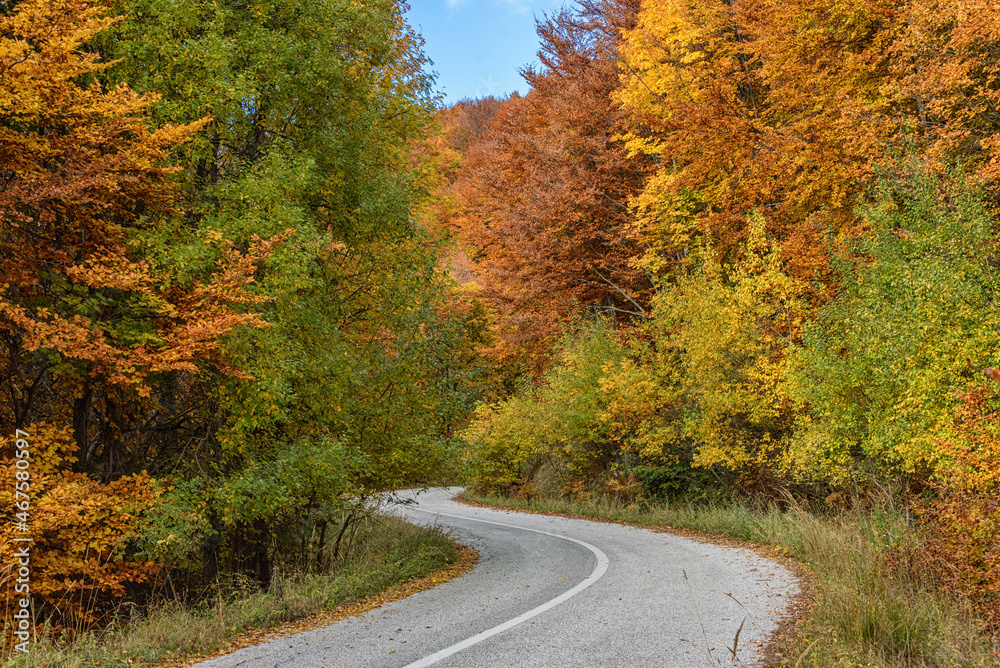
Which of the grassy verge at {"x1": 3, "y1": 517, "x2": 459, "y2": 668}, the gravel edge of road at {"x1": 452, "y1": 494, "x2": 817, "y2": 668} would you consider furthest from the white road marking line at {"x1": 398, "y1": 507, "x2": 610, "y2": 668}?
the gravel edge of road at {"x1": 452, "y1": 494, "x2": 817, "y2": 668}

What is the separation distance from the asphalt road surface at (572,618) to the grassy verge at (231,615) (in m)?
0.57

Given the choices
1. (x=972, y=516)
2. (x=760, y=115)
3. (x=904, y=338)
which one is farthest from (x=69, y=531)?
(x=760, y=115)

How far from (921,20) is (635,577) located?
32.8ft

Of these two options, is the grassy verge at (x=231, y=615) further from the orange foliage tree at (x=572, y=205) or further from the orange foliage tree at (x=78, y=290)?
the orange foliage tree at (x=572, y=205)

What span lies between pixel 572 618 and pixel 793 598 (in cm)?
245

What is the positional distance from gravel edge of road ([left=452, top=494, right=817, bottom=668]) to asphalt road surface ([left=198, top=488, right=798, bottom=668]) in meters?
0.11

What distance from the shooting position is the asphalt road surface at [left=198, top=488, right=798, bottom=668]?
521 centimetres

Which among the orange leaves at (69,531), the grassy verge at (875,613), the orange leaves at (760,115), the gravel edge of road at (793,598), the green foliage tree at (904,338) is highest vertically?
the orange leaves at (760,115)

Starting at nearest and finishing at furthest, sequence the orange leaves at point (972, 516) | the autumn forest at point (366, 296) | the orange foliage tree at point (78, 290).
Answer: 1. the orange leaves at point (972, 516)
2. the orange foliage tree at point (78, 290)
3. the autumn forest at point (366, 296)

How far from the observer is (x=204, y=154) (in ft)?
28.6

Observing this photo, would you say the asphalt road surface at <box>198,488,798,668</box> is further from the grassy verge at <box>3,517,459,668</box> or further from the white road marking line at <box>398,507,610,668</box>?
the grassy verge at <box>3,517,459,668</box>

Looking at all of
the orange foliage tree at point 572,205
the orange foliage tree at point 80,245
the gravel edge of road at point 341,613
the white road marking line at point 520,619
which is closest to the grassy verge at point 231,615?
the gravel edge of road at point 341,613

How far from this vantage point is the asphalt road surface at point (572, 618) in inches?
Answer: 205

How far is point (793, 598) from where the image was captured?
682 cm
